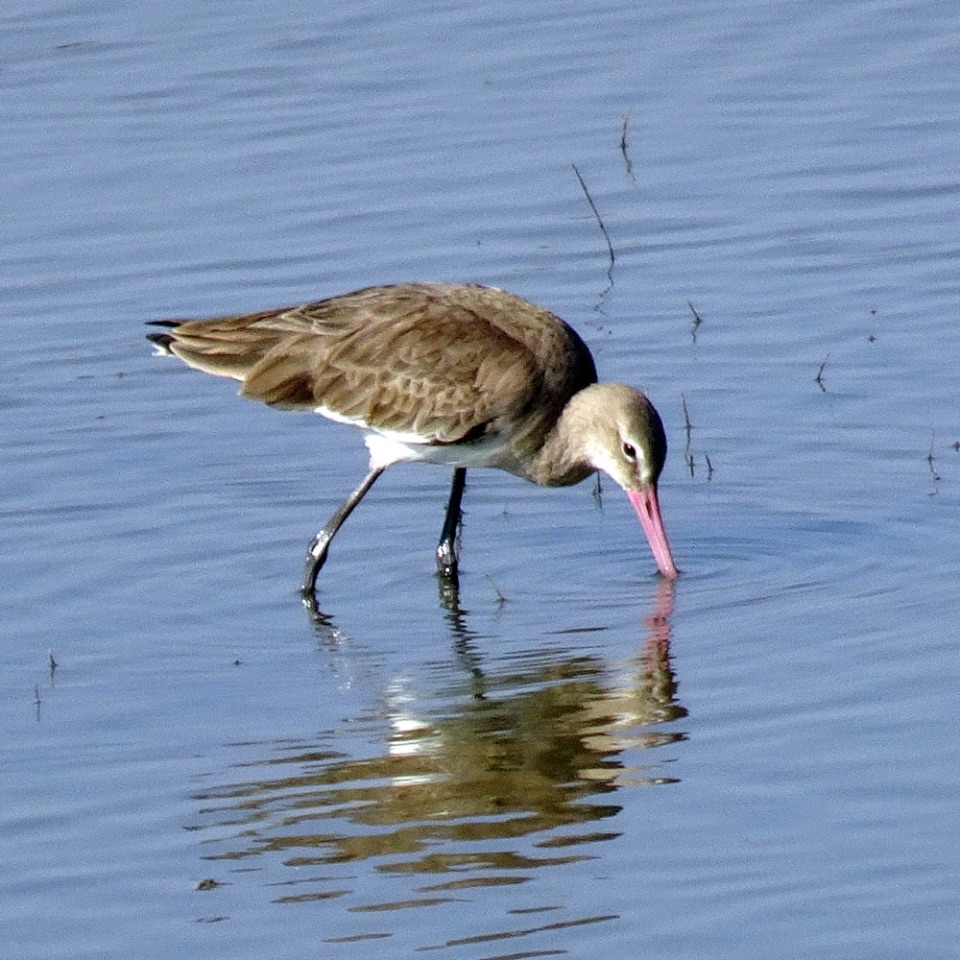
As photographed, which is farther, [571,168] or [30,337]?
[571,168]

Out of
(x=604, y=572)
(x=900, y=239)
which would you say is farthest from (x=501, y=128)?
(x=604, y=572)

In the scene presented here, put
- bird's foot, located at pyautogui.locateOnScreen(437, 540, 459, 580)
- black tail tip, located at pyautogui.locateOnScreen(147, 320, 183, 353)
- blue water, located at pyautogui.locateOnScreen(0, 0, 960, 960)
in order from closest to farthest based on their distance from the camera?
blue water, located at pyautogui.locateOnScreen(0, 0, 960, 960) < bird's foot, located at pyautogui.locateOnScreen(437, 540, 459, 580) < black tail tip, located at pyautogui.locateOnScreen(147, 320, 183, 353)

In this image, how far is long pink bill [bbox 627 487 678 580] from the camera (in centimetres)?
973

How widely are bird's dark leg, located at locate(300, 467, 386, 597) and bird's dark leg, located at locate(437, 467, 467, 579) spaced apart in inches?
11.9

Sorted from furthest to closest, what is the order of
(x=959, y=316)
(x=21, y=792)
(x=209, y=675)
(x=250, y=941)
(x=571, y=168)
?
(x=571, y=168) < (x=959, y=316) < (x=209, y=675) < (x=21, y=792) < (x=250, y=941)

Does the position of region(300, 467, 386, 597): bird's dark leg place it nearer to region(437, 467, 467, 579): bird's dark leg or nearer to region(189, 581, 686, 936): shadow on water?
region(437, 467, 467, 579): bird's dark leg

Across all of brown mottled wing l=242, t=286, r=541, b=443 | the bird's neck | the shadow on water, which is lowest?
the shadow on water

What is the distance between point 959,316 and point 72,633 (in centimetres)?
472

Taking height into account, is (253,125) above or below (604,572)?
above

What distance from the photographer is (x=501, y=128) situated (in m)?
14.9

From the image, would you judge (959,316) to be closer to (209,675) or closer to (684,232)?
(684,232)

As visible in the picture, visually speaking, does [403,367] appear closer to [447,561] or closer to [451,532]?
[451,532]

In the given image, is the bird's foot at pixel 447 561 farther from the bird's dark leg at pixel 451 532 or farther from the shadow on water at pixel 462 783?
the shadow on water at pixel 462 783

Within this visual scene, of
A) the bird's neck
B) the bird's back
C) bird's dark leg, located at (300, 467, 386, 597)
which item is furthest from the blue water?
the bird's back
